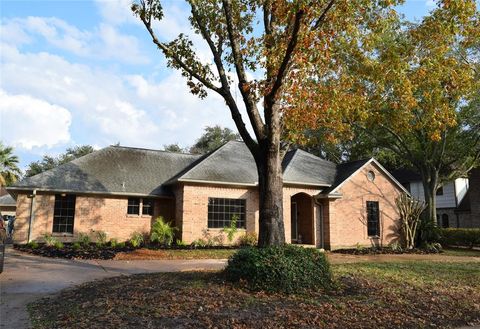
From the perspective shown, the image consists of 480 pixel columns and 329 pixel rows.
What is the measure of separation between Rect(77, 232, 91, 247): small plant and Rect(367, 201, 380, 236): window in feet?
48.7

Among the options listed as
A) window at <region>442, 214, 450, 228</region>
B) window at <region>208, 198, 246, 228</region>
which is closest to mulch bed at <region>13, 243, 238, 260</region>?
window at <region>208, 198, 246, 228</region>

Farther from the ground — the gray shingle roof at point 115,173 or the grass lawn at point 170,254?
the gray shingle roof at point 115,173

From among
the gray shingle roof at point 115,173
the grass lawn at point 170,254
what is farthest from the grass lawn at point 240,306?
the gray shingle roof at point 115,173

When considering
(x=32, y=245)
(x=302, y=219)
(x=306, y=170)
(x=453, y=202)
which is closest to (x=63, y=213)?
(x=32, y=245)

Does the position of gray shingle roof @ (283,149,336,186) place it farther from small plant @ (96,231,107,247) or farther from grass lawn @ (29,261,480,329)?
grass lawn @ (29,261,480,329)

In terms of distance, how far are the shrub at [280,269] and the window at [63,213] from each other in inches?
503

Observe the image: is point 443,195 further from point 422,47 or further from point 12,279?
point 12,279

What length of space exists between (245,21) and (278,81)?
3.13 m

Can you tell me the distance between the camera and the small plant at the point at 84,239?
58.8 feet

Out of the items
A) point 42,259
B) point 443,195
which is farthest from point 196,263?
point 443,195

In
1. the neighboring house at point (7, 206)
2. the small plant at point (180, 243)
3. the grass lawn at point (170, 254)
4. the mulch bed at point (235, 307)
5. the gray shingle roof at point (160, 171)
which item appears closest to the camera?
the mulch bed at point (235, 307)

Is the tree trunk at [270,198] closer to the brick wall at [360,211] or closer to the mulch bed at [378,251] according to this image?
the mulch bed at [378,251]

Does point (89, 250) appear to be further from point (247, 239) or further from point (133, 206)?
point (247, 239)

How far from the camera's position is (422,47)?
1045 cm
